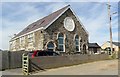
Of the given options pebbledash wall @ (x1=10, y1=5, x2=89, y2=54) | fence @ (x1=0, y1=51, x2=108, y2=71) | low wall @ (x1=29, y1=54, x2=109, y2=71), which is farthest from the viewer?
pebbledash wall @ (x1=10, y1=5, x2=89, y2=54)

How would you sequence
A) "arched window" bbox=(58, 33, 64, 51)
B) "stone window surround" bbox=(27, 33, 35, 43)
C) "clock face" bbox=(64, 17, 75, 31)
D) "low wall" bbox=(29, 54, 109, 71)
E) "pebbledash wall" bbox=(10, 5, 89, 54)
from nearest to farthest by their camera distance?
"low wall" bbox=(29, 54, 109, 71) < "pebbledash wall" bbox=(10, 5, 89, 54) < "arched window" bbox=(58, 33, 64, 51) < "clock face" bbox=(64, 17, 75, 31) < "stone window surround" bbox=(27, 33, 35, 43)

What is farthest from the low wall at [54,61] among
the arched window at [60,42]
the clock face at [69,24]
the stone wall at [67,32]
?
the clock face at [69,24]

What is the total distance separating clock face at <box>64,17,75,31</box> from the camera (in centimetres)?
3644

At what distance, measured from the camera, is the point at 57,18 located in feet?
116

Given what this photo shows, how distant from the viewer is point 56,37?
35.0 m

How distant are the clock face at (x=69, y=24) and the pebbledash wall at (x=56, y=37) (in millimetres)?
476

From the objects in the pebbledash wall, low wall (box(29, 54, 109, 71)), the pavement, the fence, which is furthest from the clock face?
the pavement

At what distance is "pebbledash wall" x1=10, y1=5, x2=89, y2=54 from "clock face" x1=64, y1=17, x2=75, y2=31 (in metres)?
0.48

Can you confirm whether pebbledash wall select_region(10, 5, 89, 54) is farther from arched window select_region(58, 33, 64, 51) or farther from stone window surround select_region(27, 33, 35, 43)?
stone window surround select_region(27, 33, 35, 43)

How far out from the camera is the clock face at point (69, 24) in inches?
1435

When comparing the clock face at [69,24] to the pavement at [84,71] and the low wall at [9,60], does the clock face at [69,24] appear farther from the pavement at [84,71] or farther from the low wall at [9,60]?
the pavement at [84,71]

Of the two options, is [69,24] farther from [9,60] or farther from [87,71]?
[87,71]

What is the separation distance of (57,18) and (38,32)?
352 cm

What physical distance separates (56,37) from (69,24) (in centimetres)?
348
